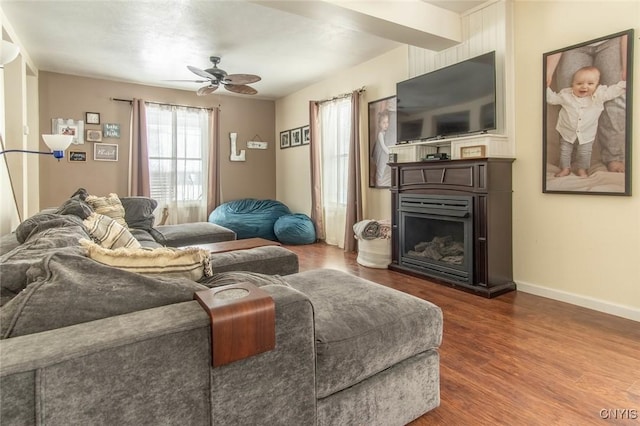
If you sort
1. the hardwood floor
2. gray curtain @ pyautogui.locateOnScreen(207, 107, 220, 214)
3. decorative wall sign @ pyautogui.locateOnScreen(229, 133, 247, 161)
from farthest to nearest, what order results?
1. decorative wall sign @ pyautogui.locateOnScreen(229, 133, 247, 161)
2. gray curtain @ pyautogui.locateOnScreen(207, 107, 220, 214)
3. the hardwood floor

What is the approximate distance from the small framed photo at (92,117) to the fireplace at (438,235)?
15.2 feet

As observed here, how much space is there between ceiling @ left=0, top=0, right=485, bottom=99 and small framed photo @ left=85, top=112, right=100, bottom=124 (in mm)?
547

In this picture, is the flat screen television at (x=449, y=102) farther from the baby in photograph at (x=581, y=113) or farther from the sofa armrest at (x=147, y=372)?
the sofa armrest at (x=147, y=372)

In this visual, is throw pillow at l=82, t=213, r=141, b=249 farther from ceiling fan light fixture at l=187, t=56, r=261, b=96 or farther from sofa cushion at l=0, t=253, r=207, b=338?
ceiling fan light fixture at l=187, t=56, r=261, b=96

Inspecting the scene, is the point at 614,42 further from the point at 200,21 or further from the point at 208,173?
the point at 208,173

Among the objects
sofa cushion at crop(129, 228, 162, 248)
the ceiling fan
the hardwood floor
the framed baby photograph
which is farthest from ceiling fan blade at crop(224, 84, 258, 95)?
the hardwood floor

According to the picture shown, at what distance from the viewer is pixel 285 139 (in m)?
6.77

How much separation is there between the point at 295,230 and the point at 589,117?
3.89m

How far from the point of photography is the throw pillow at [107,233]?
6.58 feet

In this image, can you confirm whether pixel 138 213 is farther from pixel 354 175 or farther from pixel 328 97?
pixel 328 97

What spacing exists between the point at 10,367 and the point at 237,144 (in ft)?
20.4

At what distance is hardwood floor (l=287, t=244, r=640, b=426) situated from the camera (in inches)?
62.0

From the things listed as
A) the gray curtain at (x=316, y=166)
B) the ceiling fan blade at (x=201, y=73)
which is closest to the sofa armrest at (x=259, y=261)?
the ceiling fan blade at (x=201, y=73)

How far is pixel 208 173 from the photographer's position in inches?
249
